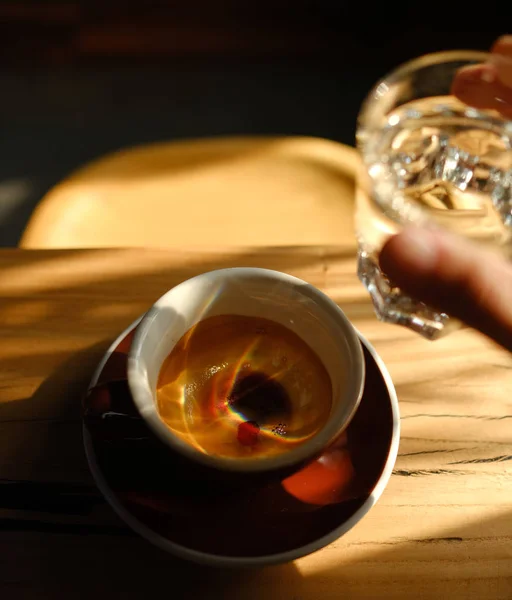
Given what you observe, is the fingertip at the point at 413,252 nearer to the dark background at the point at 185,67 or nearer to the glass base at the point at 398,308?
the glass base at the point at 398,308

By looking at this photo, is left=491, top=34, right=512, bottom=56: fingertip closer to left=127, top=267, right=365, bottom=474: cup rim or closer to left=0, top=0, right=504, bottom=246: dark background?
left=127, top=267, right=365, bottom=474: cup rim

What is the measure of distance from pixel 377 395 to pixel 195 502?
0.22 meters

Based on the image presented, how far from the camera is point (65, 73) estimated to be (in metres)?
2.07

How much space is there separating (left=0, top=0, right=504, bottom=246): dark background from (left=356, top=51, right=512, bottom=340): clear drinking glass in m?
1.16

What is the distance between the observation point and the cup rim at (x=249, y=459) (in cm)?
50

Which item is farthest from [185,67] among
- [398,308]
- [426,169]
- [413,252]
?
[413,252]

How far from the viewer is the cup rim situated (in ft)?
1.63

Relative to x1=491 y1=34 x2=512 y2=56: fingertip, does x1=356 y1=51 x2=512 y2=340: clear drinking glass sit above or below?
below

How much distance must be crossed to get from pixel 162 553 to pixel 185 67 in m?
1.83

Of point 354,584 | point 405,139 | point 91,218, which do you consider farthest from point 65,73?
point 354,584

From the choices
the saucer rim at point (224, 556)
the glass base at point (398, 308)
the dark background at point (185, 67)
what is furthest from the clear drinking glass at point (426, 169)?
the dark background at point (185, 67)

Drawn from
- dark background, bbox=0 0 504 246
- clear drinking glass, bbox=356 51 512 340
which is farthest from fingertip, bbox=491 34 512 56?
dark background, bbox=0 0 504 246

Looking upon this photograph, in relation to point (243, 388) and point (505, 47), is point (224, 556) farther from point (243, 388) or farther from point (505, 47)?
point (505, 47)

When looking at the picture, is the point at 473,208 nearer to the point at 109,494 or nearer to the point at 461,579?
the point at 461,579
